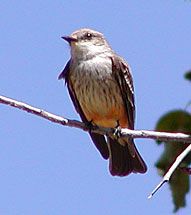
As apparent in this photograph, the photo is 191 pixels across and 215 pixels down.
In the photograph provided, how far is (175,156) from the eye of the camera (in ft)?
5.45

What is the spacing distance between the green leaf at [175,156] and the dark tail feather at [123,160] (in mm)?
3663

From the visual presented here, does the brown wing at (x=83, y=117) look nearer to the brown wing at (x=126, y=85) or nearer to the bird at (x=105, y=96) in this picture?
the bird at (x=105, y=96)

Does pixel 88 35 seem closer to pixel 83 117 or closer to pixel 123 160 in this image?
pixel 83 117

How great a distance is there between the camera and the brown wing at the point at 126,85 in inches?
223

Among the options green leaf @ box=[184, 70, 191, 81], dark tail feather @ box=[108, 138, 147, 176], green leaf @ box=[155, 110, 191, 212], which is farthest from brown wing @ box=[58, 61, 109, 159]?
green leaf @ box=[184, 70, 191, 81]

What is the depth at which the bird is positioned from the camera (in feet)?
18.1

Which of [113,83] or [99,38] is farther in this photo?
[99,38]

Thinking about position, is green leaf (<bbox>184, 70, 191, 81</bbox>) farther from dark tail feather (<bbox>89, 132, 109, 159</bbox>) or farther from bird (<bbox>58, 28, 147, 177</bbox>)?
dark tail feather (<bbox>89, 132, 109, 159</bbox>)

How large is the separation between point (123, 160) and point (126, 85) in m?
0.76

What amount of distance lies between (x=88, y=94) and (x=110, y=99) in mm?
233

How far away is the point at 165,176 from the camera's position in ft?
6.15

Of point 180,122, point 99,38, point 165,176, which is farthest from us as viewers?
point 99,38

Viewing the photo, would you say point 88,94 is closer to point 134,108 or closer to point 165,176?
point 134,108

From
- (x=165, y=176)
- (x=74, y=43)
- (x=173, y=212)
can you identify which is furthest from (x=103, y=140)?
(x=173, y=212)
